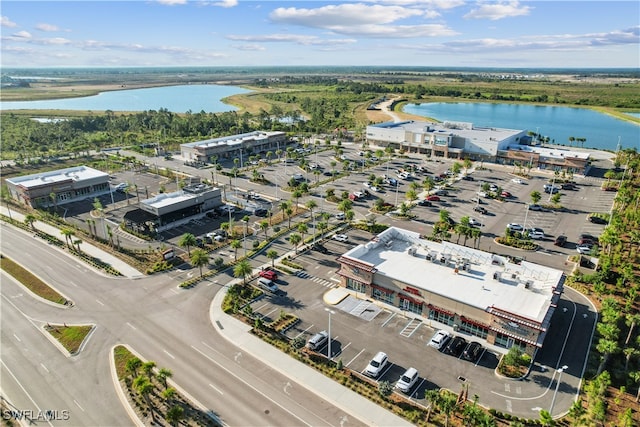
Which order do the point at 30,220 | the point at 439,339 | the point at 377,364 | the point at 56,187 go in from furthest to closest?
the point at 56,187 → the point at 30,220 → the point at 439,339 → the point at 377,364

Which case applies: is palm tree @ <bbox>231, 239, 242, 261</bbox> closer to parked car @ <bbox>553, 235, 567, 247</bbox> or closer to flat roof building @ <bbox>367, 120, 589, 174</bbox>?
parked car @ <bbox>553, 235, 567, 247</bbox>

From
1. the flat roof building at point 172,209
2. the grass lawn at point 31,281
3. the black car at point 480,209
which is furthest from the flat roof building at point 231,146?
the black car at point 480,209

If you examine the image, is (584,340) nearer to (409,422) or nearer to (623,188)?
(409,422)

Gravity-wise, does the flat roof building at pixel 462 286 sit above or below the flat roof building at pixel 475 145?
below

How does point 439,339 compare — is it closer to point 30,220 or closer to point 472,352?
point 472,352

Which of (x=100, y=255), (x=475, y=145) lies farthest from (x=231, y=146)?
(x=475, y=145)

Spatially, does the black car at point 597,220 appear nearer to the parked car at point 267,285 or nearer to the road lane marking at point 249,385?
the parked car at point 267,285
